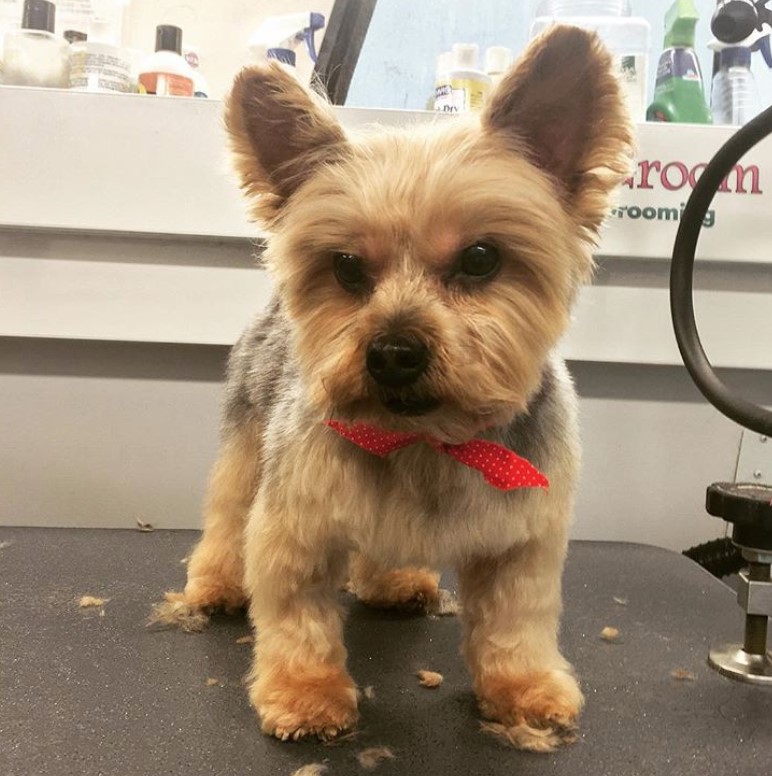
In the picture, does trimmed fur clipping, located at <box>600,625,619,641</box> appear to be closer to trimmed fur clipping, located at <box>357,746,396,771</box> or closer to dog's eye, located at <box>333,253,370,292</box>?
trimmed fur clipping, located at <box>357,746,396,771</box>

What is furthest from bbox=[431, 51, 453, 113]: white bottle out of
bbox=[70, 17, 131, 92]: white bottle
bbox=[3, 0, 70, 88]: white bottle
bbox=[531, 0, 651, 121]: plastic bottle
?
bbox=[3, 0, 70, 88]: white bottle

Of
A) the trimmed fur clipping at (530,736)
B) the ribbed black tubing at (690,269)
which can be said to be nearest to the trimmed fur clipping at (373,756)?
the trimmed fur clipping at (530,736)

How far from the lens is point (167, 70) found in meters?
1.43

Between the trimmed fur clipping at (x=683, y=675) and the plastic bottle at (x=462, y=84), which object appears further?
the plastic bottle at (x=462, y=84)

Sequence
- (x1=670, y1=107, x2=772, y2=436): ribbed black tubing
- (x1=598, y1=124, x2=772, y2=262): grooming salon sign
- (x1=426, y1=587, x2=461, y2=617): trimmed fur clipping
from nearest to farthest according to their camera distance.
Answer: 1. (x1=670, y1=107, x2=772, y2=436): ribbed black tubing
2. (x1=426, y1=587, x2=461, y2=617): trimmed fur clipping
3. (x1=598, y1=124, x2=772, y2=262): grooming salon sign

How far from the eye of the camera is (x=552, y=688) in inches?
33.2

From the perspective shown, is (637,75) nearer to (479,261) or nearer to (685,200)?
(685,200)

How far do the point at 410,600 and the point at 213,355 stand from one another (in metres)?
0.68

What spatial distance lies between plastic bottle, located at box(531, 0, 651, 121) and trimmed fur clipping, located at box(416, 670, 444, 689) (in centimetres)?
96

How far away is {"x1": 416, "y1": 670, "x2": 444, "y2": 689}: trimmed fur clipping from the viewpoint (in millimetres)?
898

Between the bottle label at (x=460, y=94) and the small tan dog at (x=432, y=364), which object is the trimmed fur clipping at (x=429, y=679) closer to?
the small tan dog at (x=432, y=364)

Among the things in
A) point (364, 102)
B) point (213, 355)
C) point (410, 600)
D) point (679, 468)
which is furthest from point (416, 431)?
point (364, 102)

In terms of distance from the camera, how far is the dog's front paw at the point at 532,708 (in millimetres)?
788

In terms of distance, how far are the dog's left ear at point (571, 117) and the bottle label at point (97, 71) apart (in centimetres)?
88
